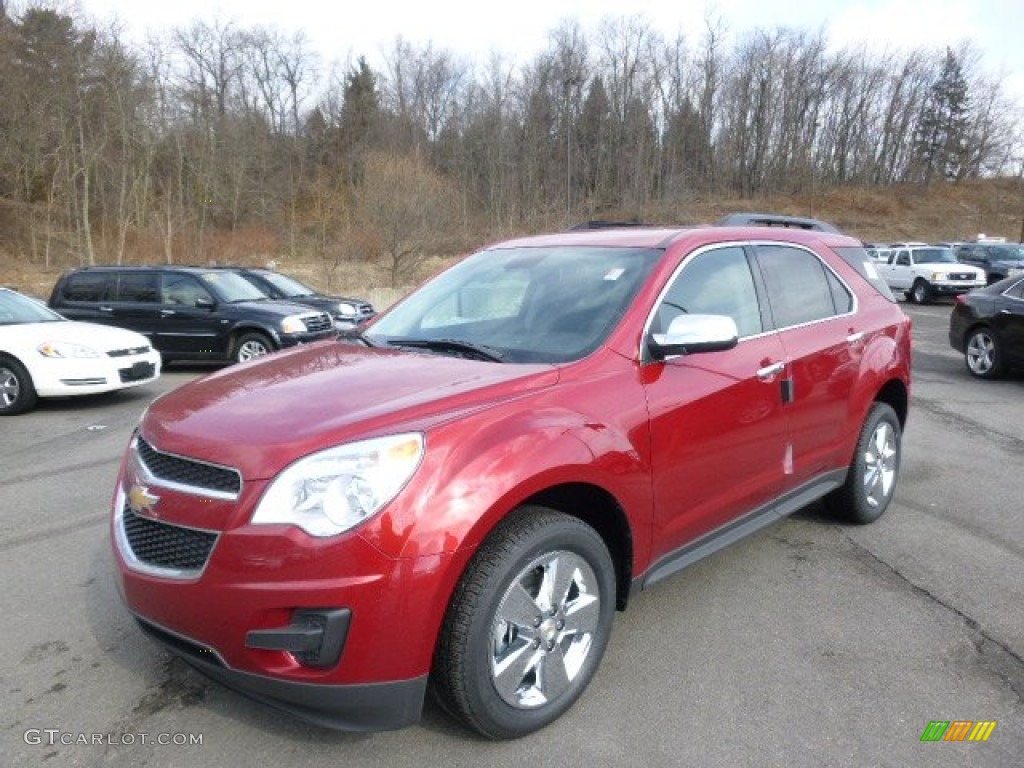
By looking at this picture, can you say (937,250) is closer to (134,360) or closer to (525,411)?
(134,360)

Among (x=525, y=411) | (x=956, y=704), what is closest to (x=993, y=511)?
(x=956, y=704)

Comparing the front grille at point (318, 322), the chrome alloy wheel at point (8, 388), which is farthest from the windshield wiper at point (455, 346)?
the front grille at point (318, 322)

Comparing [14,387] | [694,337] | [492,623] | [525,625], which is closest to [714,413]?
[694,337]

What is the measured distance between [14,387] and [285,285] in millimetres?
6171

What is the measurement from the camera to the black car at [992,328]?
400 inches

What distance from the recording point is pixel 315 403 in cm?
259

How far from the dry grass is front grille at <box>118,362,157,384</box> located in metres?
26.6

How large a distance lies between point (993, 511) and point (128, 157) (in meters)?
44.4

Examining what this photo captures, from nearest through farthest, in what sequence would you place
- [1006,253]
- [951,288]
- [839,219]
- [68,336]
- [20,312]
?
[68,336] < [20,312] < [951,288] < [1006,253] < [839,219]

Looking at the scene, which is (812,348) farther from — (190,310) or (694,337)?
(190,310)

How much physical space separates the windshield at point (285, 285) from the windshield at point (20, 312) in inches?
177

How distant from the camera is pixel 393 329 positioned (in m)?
3.75

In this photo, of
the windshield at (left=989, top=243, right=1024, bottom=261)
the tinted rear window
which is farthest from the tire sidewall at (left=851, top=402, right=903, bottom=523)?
the windshield at (left=989, top=243, right=1024, bottom=261)

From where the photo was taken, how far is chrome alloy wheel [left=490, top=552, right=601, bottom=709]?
2.52 m
